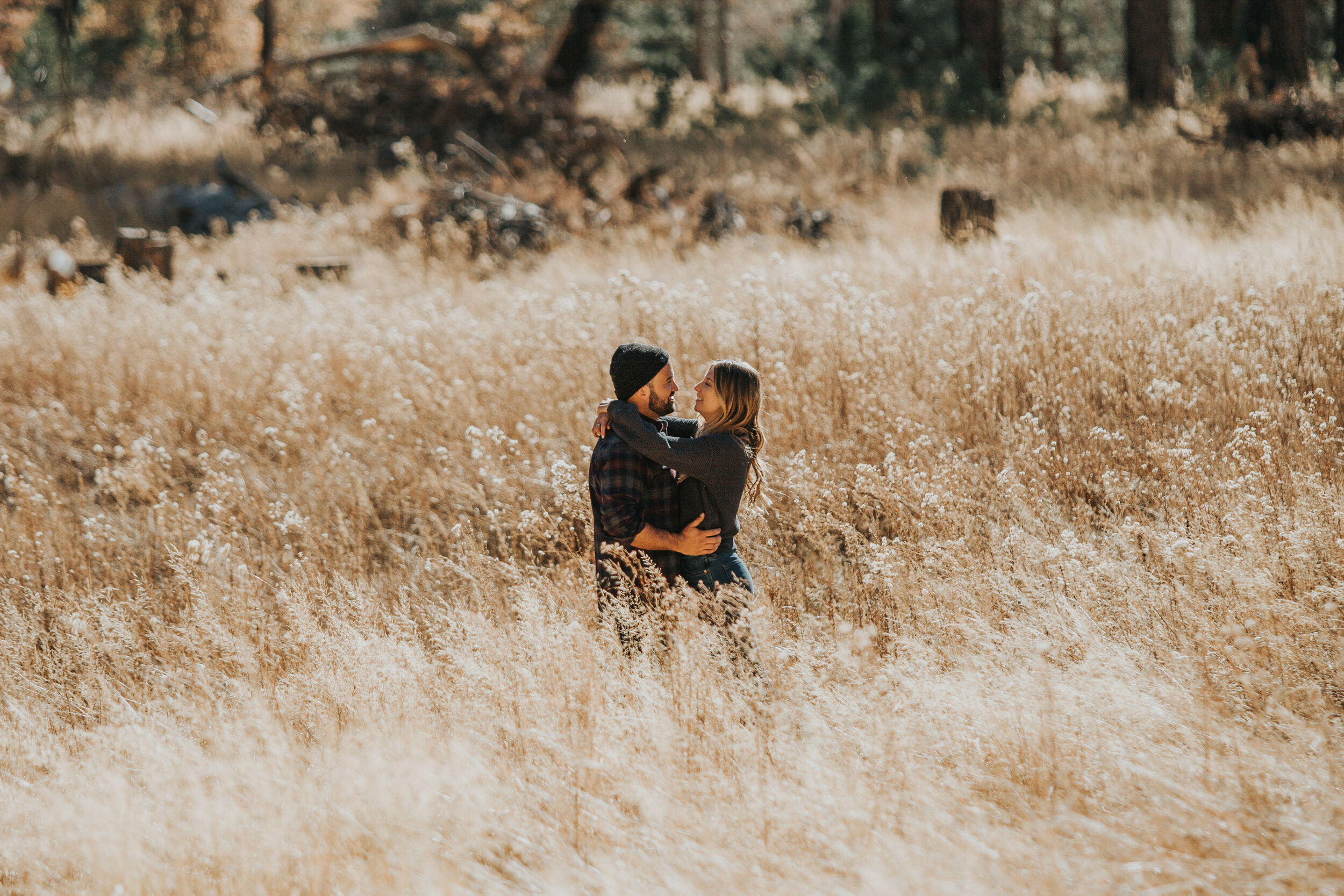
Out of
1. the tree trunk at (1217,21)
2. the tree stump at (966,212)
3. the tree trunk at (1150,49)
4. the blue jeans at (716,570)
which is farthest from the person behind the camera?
the tree trunk at (1217,21)

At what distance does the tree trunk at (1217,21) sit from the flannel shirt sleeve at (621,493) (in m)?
17.7

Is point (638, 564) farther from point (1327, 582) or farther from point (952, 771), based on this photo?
point (1327, 582)

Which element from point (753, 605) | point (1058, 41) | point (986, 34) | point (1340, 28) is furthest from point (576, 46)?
point (1058, 41)

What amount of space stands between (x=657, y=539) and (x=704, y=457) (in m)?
0.34

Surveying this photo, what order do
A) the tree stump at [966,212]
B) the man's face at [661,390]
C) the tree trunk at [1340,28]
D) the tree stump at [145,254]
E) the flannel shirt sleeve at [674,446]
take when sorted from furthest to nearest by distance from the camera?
the tree trunk at [1340,28] → the tree stump at [145,254] → the tree stump at [966,212] → the man's face at [661,390] → the flannel shirt sleeve at [674,446]

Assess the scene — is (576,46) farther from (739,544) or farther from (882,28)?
(739,544)

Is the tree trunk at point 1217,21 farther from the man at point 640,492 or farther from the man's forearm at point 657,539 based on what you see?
the man's forearm at point 657,539

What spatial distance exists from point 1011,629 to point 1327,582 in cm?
113

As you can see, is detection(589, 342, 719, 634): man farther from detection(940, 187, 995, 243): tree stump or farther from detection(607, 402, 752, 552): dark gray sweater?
detection(940, 187, 995, 243): tree stump

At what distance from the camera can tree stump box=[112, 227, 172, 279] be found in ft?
31.6

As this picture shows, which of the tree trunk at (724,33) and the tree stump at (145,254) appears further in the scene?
the tree trunk at (724,33)

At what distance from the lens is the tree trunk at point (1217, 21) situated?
1639 centimetres

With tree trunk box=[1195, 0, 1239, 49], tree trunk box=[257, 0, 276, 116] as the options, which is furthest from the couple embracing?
tree trunk box=[1195, 0, 1239, 49]

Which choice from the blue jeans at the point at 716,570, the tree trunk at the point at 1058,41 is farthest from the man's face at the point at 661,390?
the tree trunk at the point at 1058,41
